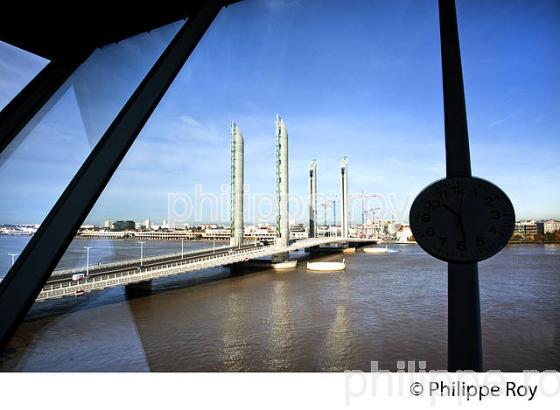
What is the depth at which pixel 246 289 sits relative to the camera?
47.7 feet

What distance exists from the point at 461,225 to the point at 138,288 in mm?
13081

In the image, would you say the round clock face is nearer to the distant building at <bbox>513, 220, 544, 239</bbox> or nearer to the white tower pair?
the white tower pair

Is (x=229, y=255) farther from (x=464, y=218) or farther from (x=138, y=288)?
(x=464, y=218)

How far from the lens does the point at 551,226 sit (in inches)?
1809

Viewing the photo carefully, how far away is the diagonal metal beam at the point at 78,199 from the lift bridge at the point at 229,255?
30.8ft

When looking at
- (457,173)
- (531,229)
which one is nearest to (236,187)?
(457,173)

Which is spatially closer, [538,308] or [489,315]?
[489,315]

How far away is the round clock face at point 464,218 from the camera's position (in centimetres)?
138

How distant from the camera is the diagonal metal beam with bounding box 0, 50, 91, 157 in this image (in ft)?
6.90

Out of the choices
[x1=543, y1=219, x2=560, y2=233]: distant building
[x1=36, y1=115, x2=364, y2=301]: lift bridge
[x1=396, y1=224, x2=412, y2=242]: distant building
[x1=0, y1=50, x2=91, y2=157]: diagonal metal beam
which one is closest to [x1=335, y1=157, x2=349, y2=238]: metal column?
[x1=36, y1=115, x2=364, y2=301]: lift bridge
